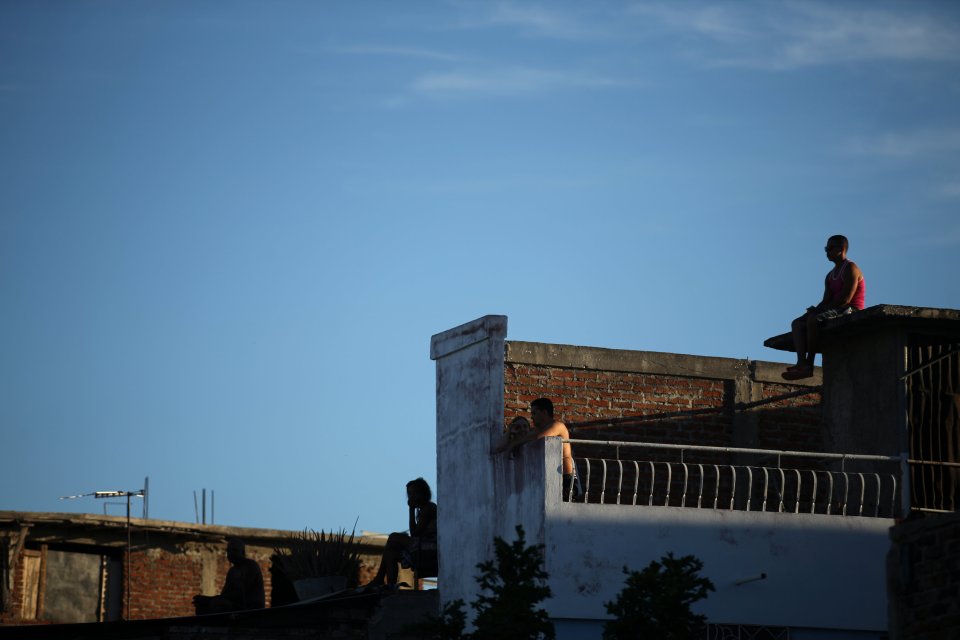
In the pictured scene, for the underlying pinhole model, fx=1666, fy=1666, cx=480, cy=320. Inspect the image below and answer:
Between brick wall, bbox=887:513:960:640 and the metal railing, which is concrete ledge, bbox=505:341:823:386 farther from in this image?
brick wall, bbox=887:513:960:640

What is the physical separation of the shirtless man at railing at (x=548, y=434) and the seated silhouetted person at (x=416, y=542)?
2.22 m

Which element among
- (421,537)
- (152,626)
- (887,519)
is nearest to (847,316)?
(887,519)

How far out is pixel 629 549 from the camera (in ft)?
48.7

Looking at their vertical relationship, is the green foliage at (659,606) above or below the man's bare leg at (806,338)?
below

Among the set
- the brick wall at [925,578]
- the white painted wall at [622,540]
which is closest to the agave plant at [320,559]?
the white painted wall at [622,540]

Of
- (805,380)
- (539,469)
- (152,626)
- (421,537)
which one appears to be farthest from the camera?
(805,380)

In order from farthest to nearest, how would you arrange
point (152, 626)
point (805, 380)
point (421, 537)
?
point (805, 380) < point (421, 537) < point (152, 626)

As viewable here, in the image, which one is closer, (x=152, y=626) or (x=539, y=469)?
(x=539, y=469)

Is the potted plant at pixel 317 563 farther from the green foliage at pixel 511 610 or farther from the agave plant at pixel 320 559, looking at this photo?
the green foliage at pixel 511 610

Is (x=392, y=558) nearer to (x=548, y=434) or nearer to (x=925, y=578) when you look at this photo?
(x=548, y=434)

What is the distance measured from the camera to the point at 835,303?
16.5m

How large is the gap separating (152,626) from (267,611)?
1.10m

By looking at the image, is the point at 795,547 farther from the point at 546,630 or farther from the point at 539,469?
the point at 546,630

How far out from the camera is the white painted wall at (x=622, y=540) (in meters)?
14.7
